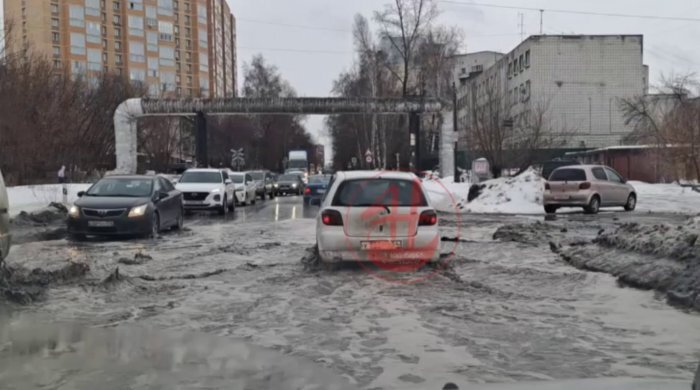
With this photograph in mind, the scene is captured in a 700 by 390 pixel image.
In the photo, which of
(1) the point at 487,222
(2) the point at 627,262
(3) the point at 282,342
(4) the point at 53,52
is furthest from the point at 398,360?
(4) the point at 53,52

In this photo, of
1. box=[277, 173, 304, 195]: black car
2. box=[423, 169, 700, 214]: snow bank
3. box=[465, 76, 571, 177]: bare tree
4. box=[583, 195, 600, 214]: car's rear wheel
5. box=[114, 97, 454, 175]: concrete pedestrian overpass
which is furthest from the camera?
box=[277, 173, 304, 195]: black car

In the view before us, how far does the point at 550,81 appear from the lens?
57.5 meters

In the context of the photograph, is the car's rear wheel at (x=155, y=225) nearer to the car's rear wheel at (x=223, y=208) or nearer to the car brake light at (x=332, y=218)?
the car brake light at (x=332, y=218)

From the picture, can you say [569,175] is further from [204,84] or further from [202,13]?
[202,13]

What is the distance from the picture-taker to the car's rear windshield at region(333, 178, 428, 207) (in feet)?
30.7

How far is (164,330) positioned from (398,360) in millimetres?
2398

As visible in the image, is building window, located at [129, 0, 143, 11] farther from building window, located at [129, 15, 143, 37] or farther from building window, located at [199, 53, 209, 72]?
building window, located at [199, 53, 209, 72]

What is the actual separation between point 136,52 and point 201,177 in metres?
81.4

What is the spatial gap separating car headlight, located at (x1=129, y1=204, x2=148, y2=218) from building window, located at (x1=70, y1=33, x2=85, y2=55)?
87.7 meters

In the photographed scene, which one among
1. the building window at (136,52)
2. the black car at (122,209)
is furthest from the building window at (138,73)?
the black car at (122,209)

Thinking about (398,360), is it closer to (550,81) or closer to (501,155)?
(501,155)

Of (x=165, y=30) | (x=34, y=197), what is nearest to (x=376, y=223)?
(x=34, y=197)

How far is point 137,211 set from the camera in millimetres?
14148

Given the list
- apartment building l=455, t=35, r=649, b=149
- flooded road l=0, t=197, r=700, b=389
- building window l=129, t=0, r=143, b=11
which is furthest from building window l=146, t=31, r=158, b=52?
flooded road l=0, t=197, r=700, b=389
